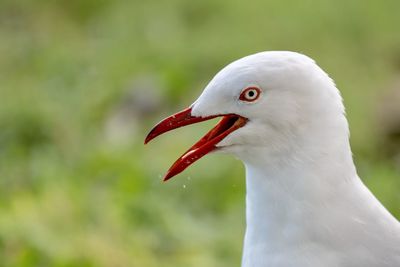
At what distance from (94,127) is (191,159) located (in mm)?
4890

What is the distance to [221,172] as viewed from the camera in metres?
7.45

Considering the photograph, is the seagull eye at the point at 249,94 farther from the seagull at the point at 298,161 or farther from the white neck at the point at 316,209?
the white neck at the point at 316,209

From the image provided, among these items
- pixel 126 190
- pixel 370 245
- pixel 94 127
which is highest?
pixel 94 127

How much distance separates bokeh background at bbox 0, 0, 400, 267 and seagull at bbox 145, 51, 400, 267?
7.21ft

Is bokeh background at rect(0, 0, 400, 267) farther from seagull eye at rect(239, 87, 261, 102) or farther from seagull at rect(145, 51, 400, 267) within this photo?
seagull eye at rect(239, 87, 261, 102)

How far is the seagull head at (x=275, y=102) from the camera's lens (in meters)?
3.54

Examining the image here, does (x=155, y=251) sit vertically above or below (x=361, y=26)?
below

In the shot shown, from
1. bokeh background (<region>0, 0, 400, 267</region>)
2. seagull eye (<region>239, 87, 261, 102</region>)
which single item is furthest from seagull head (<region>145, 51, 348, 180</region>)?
bokeh background (<region>0, 0, 400, 267</region>)

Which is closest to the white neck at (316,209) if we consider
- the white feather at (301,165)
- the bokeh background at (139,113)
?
the white feather at (301,165)

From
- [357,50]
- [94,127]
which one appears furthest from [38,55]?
[357,50]

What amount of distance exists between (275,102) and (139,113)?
533cm

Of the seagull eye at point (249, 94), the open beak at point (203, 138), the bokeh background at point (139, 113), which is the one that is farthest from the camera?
the bokeh background at point (139, 113)

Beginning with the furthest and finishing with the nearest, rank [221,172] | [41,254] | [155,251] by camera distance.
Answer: [221,172] → [155,251] → [41,254]

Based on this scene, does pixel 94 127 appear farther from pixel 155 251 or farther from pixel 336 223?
pixel 336 223
